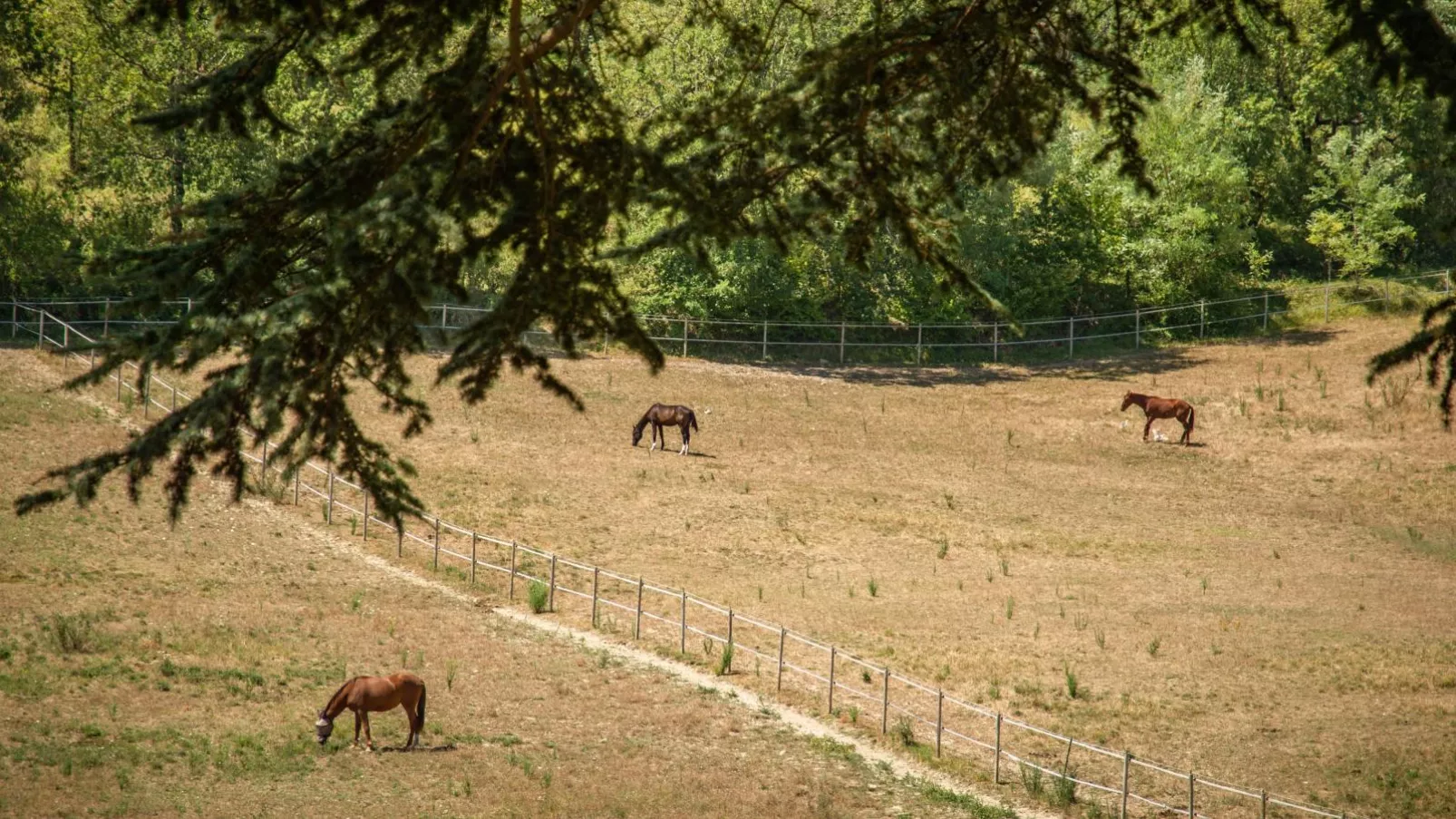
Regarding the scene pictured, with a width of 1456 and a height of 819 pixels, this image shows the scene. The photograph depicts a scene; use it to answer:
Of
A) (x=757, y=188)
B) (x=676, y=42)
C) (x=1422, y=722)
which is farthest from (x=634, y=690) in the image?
(x=676, y=42)

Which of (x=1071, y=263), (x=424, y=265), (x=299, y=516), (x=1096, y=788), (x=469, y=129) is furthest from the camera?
(x=1071, y=263)

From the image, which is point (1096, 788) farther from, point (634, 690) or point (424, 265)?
point (424, 265)

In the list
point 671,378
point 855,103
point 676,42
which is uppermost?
point 676,42

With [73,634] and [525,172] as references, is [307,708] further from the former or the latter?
[525,172]

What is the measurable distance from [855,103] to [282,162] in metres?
4.21

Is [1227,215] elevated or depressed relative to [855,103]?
elevated

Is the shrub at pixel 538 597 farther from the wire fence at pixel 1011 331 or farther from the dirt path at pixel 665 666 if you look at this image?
the wire fence at pixel 1011 331

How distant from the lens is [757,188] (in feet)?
38.7

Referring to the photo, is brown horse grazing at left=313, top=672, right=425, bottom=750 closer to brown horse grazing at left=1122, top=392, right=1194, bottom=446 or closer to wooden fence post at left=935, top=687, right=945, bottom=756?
wooden fence post at left=935, top=687, right=945, bottom=756

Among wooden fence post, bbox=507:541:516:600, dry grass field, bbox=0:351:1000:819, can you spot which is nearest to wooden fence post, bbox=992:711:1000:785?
dry grass field, bbox=0:351:1000:819

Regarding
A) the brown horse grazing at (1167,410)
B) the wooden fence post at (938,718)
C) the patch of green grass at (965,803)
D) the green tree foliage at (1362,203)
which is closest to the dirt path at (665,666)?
the patch of green grass at (965,803)

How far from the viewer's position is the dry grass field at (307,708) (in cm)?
1808

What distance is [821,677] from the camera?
78.8ft

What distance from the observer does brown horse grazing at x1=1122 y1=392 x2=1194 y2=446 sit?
4306 cm
